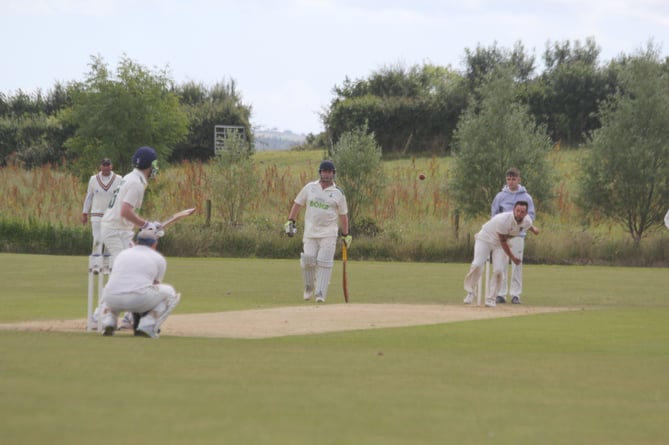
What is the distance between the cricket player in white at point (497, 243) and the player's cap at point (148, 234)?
6967 millimetres

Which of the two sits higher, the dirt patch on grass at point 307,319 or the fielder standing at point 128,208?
the fielder standing at point 128,208

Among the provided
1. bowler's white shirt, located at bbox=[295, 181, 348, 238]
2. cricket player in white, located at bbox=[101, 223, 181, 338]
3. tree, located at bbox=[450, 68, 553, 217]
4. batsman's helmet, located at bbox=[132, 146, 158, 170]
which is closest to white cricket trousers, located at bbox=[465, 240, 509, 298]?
bowler's white shirt, located at bbox=[295, 181, 348, 238]

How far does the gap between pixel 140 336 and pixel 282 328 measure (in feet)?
6.72

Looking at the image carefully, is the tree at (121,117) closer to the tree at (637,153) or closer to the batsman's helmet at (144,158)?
the tree at (637,153)

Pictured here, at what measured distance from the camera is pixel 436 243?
1427 inches

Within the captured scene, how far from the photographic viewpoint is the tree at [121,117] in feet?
132

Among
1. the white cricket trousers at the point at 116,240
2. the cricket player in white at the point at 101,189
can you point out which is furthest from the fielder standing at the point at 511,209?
the white cricket trousers at the point at 116,240

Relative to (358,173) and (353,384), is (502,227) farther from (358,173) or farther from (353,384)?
(358,173)

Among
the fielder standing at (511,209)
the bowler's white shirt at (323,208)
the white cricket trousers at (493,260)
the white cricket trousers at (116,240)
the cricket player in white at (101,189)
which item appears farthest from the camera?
the cricket player in white at (101,189)

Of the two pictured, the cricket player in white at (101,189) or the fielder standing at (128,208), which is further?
the cricket player in white at (101,189)

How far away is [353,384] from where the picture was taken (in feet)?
29.1

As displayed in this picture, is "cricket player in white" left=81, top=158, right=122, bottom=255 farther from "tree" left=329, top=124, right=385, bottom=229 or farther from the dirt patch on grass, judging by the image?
"tree" left=329, top=124, right=385, bottom=229

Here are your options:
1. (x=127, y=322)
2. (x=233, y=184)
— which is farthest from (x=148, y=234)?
(x=233, y=184)

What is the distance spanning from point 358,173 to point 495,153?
17.4 ft
